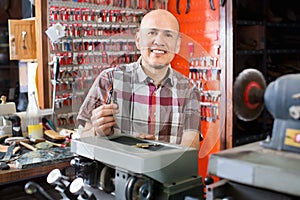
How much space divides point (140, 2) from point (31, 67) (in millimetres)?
1242

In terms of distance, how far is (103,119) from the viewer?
1.25 metres

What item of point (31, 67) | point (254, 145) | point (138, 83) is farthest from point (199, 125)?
point (31, 67)

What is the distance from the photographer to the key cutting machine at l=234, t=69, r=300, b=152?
80 cm

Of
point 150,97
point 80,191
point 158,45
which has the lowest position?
point 80,191

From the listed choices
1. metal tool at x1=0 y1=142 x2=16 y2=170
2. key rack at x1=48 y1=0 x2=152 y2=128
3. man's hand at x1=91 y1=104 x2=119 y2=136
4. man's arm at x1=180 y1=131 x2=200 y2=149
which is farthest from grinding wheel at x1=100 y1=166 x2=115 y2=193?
key rack at x1=48 y1=0 x2=152 y2=128

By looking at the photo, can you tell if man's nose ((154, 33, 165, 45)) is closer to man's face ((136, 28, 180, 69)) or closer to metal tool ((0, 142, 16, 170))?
man's face ((136, 28, 180, 69))

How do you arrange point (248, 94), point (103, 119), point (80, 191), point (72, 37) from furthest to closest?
point (72, 37)
point (103, 119)
point (80, 191)
point (248, 94)

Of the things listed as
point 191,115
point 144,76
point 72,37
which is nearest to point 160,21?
point 144,76

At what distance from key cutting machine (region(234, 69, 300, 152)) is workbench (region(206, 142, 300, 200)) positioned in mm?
32

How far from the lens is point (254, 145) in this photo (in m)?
0.89

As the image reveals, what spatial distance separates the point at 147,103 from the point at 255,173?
71 cm

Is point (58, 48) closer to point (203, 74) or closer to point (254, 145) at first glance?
point (203, 74)

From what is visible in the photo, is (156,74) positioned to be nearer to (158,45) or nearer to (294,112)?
(158,45)

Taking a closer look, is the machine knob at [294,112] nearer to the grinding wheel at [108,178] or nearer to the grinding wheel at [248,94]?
the grinding wheel at [248,94]
